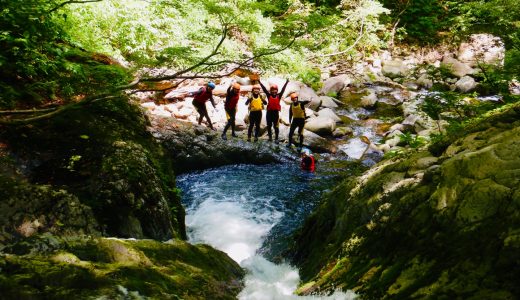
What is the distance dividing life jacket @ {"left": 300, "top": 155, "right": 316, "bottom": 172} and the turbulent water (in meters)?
0.23

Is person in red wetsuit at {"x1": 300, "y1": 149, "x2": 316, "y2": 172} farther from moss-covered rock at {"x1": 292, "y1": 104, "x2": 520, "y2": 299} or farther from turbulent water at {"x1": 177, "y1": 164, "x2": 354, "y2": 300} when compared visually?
moss-covered rock at {"x1": 292, "y1": 104, "x2": 520, "y2": 299}

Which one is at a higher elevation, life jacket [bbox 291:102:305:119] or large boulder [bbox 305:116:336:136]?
life jacket [bbox 291:102:305:119]

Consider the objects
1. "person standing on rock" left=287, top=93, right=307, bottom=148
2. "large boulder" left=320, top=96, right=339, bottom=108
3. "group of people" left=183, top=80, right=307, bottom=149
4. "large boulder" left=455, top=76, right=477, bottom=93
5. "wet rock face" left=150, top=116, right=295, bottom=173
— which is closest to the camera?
"wet rock face" left=150, top=116, right=295, bottom=173

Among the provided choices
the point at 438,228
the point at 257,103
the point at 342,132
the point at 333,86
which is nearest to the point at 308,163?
the point at 257,103

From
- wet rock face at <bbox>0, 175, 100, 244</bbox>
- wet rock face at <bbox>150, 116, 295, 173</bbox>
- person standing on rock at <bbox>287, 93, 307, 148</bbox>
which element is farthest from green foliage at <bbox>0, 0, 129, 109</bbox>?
person standing on rock at <bbox>287, 93, 307, 148</bbox>

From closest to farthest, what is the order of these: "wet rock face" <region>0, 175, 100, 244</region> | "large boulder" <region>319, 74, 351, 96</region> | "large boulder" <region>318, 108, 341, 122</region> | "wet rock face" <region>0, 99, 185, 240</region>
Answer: "wet rock face" <region>0, 175, 100, 244</region>, "wet rock face" <region>0, 99, 185, 240</region>, "large boulder" <region>318, 108, 341, 122</region>, "large boulder" <region>319, 74, 351, 96</region>

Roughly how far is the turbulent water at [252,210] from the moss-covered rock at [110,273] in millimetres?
1219

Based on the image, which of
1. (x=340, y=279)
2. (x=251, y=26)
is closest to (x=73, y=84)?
(x=251, y=26)

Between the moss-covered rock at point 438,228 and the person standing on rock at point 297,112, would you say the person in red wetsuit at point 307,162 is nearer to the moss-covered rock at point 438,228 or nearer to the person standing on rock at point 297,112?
the person standing on rock at point 297,112

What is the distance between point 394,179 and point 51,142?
182 inches

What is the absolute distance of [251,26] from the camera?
5785 mm

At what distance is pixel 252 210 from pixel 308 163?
295 cm

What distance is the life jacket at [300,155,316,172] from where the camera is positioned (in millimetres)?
11185

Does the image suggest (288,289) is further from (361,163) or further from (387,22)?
(387,22)
